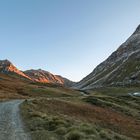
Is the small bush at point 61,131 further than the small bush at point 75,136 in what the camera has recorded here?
Yes

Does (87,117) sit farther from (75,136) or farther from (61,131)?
(75,136)

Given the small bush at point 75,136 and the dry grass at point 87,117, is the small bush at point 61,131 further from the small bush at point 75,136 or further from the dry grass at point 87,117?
the dry grass at point 87,117

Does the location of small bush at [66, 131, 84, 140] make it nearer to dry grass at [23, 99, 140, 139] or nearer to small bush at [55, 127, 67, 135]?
small bush at [55, 127, 67, 135]

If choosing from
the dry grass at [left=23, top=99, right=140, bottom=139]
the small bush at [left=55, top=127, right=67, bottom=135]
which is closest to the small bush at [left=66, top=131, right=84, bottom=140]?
the small bush at [left=55, top=127, right=67, bottom=135]

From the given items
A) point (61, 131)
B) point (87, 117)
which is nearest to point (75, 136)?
point (61, 131)

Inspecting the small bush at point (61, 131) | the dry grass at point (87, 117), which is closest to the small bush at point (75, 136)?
the small bush at point (61, 131)

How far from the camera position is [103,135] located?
26078mm

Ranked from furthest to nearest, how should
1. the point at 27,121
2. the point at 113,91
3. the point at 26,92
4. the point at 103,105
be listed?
the point at 113,91
the point at 26,92
the point at 103,105
the point at 27,121

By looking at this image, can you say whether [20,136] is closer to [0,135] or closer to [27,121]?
[0,135]

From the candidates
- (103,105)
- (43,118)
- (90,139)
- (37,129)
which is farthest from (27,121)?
(103,105)

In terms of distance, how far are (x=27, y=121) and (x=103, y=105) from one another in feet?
159

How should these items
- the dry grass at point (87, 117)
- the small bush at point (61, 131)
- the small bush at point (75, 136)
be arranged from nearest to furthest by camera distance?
the small bush at point (75, 136) < the small bush at point (61, 131) < the dry grass at point (87, 117)

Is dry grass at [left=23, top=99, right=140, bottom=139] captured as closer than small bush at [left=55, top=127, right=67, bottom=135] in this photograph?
No

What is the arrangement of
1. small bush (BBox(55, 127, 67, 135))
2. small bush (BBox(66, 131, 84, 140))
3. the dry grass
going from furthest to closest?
the dry grass < small bush (BBox(55, 127, 67, 135)) < small bush (BBox(66, 131, 84, 140))
